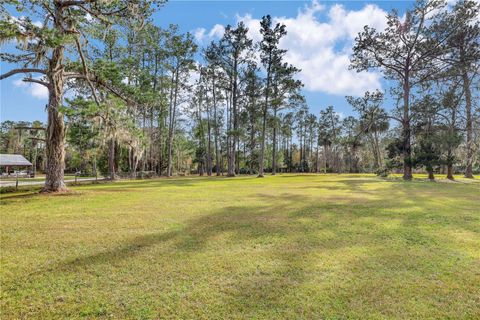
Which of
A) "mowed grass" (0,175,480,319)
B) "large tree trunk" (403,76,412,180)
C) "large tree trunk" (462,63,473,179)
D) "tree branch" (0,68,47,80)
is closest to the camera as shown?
"mowed grass" (0,175,480,319)

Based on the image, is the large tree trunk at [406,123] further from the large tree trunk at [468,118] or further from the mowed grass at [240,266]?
the mowed grass at [240,266]

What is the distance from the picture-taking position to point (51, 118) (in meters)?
10.4

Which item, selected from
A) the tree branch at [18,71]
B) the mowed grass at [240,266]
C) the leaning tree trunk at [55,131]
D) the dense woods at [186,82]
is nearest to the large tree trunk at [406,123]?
the dense woods at [186,82]

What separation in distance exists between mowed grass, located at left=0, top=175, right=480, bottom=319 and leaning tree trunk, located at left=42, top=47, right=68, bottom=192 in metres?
3.89

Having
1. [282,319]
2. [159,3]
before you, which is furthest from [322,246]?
[159,3]

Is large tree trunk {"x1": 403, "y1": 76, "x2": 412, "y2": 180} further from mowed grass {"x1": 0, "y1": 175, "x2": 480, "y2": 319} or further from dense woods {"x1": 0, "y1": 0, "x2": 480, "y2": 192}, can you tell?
mowed grass {"x1": 0, "y1": 175, "x2": 480, "y2": 319}

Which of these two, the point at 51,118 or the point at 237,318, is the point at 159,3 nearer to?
the point at 51,118

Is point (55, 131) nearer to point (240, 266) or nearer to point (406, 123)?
point (240, 266)

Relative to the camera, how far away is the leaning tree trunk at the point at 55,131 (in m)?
10.4

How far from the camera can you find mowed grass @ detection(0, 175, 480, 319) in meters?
2.71

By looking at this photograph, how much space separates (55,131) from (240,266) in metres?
10.3

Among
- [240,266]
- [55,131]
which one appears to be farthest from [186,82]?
[240,266]

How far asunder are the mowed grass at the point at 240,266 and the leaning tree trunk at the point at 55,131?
3.89 metres

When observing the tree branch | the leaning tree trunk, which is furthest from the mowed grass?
the tree branch
